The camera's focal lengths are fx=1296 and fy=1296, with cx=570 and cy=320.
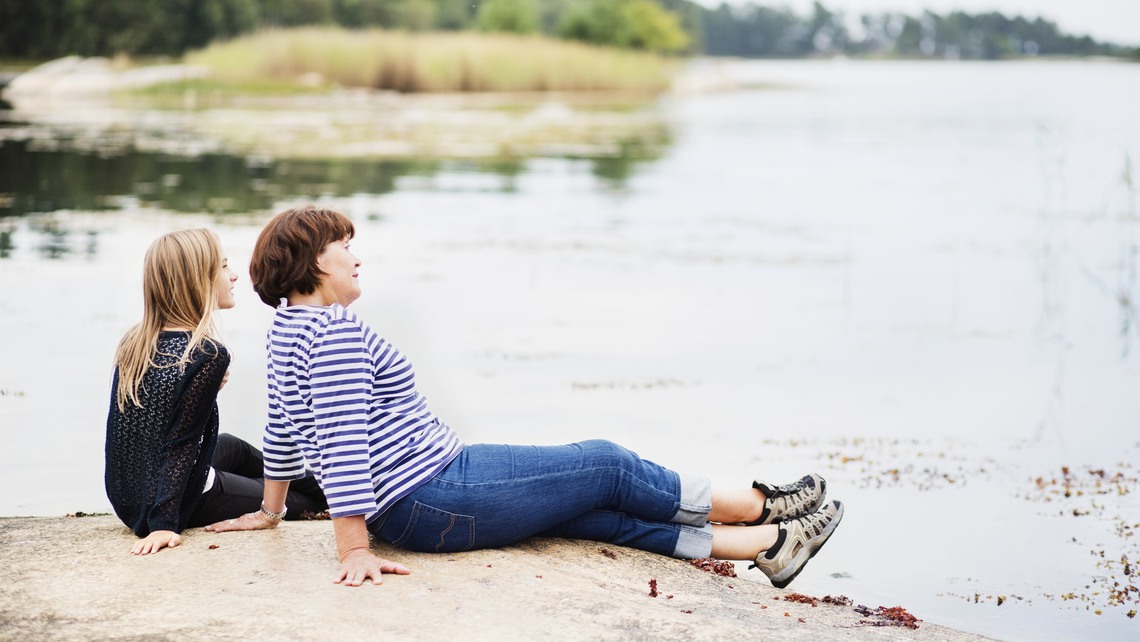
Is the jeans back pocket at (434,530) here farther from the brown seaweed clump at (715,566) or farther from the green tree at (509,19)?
the green tree at (509,19)

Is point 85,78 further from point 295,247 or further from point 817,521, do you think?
point 817,521

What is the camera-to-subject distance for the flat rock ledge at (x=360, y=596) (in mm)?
3363

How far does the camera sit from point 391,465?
12.4ft

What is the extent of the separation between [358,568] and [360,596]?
95 millimetres

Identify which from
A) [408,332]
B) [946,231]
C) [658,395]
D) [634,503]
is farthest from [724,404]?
[946,231]

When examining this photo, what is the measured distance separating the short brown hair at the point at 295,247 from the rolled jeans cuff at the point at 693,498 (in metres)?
1.33

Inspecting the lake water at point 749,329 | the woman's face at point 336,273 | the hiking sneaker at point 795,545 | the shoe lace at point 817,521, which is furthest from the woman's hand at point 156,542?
the shoe lace at point 817,521

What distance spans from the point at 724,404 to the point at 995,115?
29964 millimetres

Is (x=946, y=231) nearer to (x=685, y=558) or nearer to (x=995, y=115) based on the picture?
(x=685, y=558)

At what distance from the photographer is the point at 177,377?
3971mm

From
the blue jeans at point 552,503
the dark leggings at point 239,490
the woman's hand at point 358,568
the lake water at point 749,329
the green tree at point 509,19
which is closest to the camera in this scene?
the woman's hand at point 358,568

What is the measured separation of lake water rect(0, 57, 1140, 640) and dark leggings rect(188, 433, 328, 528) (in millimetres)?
892

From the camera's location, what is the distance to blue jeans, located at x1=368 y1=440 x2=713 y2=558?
3.83 meters

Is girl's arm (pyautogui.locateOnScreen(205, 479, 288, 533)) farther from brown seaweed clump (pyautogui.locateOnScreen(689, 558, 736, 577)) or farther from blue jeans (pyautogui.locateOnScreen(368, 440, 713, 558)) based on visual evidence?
brown seaweed clump (pyautogui.locateOnScreen(689, 558, 736, 577))
